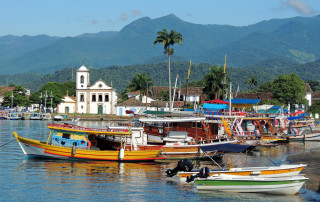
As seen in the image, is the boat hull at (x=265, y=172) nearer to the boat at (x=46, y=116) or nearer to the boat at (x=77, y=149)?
the boat at (x=77, y=149)

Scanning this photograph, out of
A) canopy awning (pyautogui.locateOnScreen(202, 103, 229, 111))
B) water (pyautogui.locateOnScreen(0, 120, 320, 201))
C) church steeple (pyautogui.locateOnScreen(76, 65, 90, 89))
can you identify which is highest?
church steeple (pyautogui.locateOnScreen(76, 65, 90, 89))

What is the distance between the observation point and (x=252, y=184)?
2436 cm

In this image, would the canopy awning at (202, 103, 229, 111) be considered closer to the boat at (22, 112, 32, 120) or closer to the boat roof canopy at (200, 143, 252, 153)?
the boat roof canopy at (200, 143, 252, 153)

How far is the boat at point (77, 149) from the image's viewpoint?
3406 centimetres

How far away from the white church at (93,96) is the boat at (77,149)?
75.9 meters

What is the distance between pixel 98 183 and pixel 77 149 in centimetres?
765

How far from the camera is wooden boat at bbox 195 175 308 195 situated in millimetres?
24047

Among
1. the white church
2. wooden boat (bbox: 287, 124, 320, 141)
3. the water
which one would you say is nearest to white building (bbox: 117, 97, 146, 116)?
the white church

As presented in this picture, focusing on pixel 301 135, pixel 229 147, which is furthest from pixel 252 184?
pixel 301 135

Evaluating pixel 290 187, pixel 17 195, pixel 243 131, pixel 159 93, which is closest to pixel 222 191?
pixel 290 187

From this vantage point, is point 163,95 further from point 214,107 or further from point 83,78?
→ point 214,107

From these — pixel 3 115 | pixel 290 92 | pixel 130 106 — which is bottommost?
pixel 3 115

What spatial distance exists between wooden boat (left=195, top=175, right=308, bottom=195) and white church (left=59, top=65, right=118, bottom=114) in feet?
287

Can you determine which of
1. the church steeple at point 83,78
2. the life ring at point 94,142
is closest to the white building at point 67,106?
the church steeple at point 83,78
